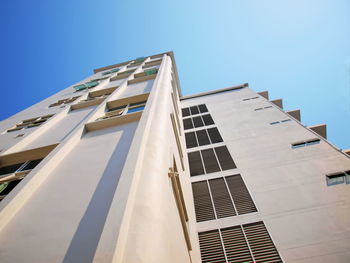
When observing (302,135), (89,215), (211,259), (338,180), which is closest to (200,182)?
(211,259)

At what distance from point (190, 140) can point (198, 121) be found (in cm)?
305

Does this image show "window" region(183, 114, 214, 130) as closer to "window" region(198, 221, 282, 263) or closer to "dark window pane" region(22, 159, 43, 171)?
"window" region(198, 221, 282, 263)

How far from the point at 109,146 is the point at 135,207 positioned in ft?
7.93

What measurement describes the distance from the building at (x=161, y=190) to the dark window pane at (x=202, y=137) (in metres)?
0.06

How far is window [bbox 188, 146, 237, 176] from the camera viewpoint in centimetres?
925

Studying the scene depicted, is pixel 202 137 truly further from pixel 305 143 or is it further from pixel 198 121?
pixel 305 143

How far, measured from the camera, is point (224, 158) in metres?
9.78

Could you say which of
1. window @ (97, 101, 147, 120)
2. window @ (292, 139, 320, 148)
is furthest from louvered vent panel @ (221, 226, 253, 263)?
window @ (292, 139, 320, 148)

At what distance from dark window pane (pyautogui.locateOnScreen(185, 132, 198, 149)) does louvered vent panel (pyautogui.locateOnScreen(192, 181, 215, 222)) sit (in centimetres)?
353

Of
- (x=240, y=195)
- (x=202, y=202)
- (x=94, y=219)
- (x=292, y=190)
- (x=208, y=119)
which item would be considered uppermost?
(x=94, y=219)

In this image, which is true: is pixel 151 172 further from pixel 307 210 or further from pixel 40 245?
pixel 307 210

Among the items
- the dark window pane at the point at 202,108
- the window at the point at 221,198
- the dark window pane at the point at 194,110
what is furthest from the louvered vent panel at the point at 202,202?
the dark window pane at the point at 194,110

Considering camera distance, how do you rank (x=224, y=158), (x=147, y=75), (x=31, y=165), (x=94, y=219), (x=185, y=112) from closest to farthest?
(x=94, y=219)
(x=31, y=165)
(x=224, y=158)
(x=147, y=75)
(x=185, y=112)

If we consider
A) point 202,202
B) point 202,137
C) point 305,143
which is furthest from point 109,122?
point 305,143
